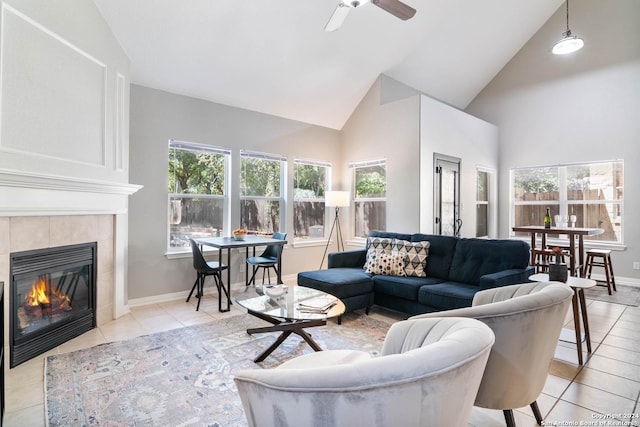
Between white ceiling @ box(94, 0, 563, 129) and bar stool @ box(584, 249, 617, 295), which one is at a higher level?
white ceiling @ box(94, 0, 563, 129)

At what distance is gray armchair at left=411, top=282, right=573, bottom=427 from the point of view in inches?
59.4

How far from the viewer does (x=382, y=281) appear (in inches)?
141

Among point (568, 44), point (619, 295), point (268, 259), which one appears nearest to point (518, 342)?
point (268, 259)

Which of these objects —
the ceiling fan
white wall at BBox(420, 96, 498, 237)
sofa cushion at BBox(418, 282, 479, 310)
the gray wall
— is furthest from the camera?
the gray wall

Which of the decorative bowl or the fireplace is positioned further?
the decorative bowl

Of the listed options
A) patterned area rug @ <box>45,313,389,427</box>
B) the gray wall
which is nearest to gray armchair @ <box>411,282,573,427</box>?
patterned area rug @ <box>45,313,389,427</box>

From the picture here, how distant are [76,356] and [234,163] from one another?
290cm

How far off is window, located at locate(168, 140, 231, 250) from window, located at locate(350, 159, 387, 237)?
230 centimetres

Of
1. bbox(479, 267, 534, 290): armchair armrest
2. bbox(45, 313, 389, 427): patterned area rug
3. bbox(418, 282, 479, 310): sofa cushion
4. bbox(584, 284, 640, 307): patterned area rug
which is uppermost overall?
bbox(479, 267, 534, 290): armchair armrest

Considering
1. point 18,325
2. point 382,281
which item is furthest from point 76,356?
→ point 382,281

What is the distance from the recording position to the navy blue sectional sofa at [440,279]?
309 cm

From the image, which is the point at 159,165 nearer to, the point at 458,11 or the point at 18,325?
the point at 18,325

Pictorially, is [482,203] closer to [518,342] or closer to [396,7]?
[396,7]

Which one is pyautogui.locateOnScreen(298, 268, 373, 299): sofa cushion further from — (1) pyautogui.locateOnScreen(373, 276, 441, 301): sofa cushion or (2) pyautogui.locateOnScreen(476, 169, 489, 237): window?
(2) pyautogui.locateOnScreen(476, 169, 489, 237): window
